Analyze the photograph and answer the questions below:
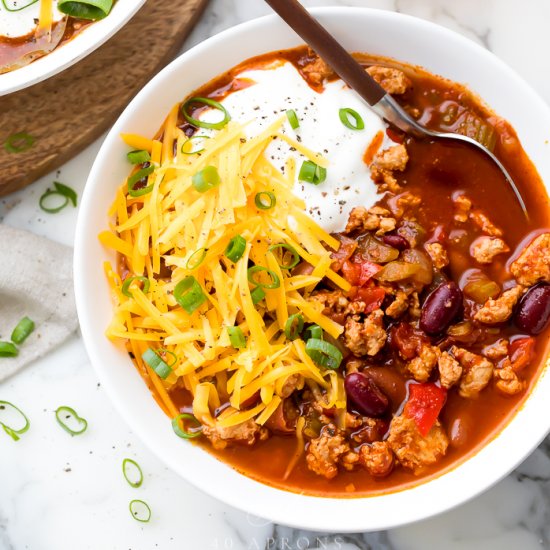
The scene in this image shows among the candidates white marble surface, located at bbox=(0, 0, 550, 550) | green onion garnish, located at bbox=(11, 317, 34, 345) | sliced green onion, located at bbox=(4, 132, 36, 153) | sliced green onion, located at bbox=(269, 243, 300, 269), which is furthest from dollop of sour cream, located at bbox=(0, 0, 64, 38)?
sliced green onion, located at bbox=(269, 243, 300, 269)

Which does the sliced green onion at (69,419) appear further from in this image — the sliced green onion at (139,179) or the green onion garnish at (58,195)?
the sliced green onion at (139,179)

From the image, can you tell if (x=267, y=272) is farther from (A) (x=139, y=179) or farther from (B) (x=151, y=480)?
(B) (x=151, y=480)

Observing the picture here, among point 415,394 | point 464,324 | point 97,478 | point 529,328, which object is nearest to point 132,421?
point 97,478

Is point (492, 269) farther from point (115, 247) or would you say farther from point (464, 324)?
point (115, 247)

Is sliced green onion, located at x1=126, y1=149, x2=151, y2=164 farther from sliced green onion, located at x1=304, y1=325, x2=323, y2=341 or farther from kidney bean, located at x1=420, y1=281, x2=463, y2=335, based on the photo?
kidney bean, located at x1=420, y1=281, x2=463, y2=335

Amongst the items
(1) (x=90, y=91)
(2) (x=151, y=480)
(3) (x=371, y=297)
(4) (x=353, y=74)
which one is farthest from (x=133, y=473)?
(4) (x=353, y=74)

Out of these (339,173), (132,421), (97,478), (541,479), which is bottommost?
(97,478)
